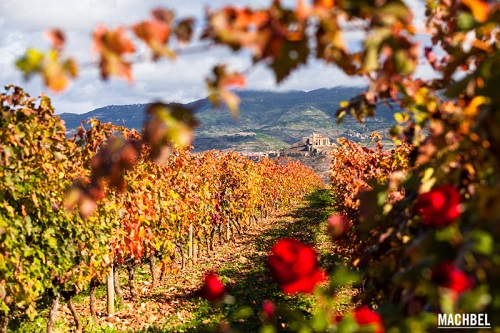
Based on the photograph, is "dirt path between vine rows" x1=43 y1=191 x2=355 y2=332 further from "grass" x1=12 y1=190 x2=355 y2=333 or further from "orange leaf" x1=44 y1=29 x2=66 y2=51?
"orange leaf" x1=44 y1=29 x2=66 y2=51

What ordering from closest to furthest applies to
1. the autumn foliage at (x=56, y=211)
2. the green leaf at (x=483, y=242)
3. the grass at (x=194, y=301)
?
the green leaf at (x=483, y=242) < the autumn foliage at (x=56, y=211) < the grass at (x=194, y=301)

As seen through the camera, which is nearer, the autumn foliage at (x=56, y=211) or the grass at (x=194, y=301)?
the autumn foliage at (x=56, y=211)

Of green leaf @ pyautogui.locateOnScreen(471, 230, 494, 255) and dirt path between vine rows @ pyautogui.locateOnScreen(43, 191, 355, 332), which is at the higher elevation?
green leaf @ pyautogui.locateOnScreen(471, 230, 494, 255)

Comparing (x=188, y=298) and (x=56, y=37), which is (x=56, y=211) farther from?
(x=56, y=37)

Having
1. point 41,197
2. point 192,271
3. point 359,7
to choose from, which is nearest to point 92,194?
point 359,7

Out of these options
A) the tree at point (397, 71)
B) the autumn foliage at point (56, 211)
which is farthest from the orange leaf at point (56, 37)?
the autumn foliage at point (56, 211)

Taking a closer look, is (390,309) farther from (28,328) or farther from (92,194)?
(28,328)

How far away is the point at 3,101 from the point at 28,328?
5.37 m

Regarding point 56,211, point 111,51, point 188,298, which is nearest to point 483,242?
point 111,51

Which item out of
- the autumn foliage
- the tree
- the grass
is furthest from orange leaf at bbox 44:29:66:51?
the grass

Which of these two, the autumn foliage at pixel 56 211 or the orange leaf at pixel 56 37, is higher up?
the orange leaf at pixel 56 37

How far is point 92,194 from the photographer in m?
1.61

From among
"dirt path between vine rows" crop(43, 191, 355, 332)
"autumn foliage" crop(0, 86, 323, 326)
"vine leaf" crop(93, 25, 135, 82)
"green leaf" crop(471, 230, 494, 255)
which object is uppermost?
"vine leaf" crop(93, 25, 135, 82)

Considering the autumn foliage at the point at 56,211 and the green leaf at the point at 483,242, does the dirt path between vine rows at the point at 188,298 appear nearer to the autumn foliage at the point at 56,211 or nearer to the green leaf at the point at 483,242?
the autumn foliage at the point at 56,211
